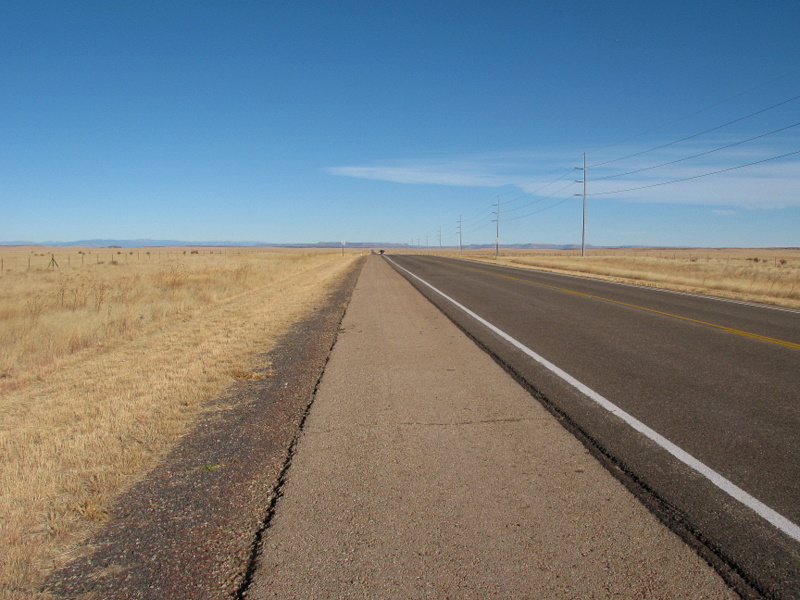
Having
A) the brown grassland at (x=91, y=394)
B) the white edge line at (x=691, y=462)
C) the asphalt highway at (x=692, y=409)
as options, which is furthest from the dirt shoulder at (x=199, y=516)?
the white edge line at (x=691, y=462)

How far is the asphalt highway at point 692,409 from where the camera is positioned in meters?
3.05

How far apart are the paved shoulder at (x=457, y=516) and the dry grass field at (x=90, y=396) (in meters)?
1.24

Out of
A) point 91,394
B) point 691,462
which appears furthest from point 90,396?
point 691,462

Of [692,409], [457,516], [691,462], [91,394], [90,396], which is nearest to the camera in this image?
[457,516]

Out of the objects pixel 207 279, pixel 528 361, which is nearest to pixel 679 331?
pixel 528 361

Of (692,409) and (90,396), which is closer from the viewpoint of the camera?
(692,409)

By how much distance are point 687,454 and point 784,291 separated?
19523 millimetres

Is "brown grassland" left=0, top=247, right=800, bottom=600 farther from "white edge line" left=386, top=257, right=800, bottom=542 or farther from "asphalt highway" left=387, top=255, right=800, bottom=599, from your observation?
"white edge line" left=386, top=257, right=800, bottom=542

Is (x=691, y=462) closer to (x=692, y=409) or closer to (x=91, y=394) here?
(x=692, y=409)

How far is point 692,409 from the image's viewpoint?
527cm

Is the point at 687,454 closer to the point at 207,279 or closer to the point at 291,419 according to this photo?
the point at 291,419

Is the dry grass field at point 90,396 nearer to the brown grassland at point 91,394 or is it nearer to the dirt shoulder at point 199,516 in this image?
the brown grassland at point 91,394

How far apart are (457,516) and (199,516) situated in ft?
5.24

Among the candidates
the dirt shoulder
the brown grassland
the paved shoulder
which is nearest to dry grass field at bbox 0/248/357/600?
the brown grassland
